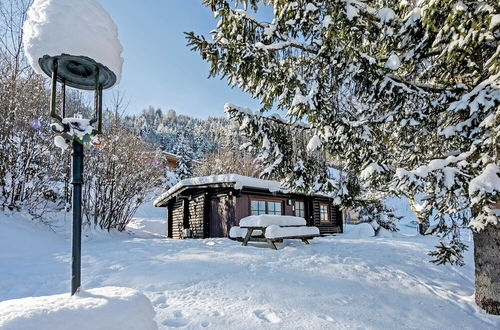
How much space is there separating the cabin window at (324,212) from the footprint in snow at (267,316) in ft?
47.0

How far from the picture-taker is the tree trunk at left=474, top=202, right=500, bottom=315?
361 centimetres

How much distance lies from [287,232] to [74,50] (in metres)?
7.01

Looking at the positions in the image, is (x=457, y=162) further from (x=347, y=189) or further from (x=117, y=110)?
(x=117, y=110)

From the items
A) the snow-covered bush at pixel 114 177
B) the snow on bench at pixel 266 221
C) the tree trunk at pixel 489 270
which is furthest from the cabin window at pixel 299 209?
the tree trunk at pixel 489 270

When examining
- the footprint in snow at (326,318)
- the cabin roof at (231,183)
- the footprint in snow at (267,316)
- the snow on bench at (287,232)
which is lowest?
the footprint in snow at (326,318)

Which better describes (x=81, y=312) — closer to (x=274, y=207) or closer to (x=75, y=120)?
(x=75, y=120)

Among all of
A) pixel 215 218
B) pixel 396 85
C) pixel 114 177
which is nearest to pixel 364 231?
pixel 215 218

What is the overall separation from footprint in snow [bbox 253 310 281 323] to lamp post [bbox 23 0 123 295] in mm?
1910

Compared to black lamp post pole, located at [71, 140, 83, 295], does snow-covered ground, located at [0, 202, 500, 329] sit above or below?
below

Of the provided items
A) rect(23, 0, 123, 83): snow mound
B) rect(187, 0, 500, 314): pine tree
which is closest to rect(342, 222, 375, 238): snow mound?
rect(187, 0, 500, 314): pine tree

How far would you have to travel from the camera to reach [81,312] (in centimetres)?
146

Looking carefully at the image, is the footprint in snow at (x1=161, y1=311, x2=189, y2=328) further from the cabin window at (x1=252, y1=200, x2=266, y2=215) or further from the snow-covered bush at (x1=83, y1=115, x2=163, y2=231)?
the cabin window at (x1=252, y1=200, x2=266, y2=215)

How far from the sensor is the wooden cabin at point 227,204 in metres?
12.1

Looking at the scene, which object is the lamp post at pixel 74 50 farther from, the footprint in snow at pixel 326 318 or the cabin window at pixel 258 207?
the cabin window at pixel 258 207
